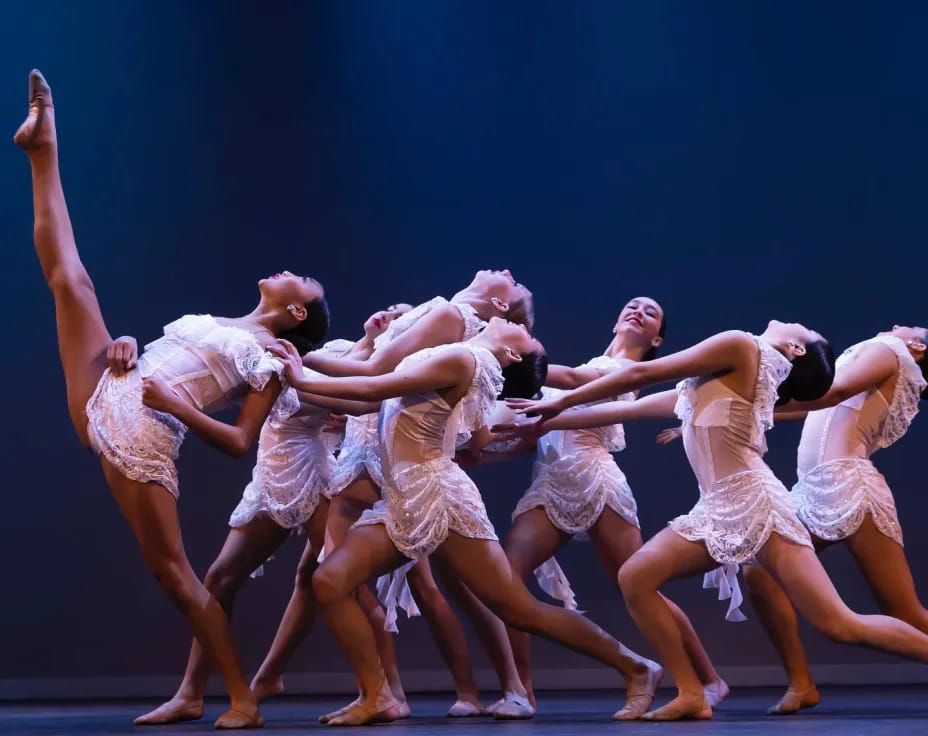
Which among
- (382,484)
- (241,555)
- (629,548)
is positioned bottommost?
(629,548)

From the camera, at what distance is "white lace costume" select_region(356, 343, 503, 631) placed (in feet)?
12.8

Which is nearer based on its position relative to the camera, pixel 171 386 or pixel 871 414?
pixel 171 386

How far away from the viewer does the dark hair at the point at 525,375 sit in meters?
4.28

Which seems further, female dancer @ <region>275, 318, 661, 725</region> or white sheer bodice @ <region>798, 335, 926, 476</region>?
white sheer bodice @ <region>798, 335, 926, 476</region>

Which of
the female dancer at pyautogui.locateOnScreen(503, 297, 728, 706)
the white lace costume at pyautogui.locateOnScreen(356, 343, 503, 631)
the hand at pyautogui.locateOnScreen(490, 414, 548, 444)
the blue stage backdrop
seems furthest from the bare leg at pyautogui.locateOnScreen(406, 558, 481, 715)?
the blue stage backdrop

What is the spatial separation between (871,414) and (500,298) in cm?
155

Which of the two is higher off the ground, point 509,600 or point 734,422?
point 734,422

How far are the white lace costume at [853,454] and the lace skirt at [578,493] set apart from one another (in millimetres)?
677

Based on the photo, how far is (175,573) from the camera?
389 cm

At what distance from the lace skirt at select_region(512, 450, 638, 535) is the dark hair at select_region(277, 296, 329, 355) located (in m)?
1.02

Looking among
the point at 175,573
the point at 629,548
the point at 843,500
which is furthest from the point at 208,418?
the point at 843,500

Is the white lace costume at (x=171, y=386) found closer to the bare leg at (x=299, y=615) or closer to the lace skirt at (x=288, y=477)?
the lace skirt at (x=288, y=477)

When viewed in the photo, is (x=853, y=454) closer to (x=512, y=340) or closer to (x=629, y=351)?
(x=629, y=351)

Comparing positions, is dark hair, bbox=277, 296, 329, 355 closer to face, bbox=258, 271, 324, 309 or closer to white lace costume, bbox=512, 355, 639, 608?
face, bbox=258, 271, 324, 309
